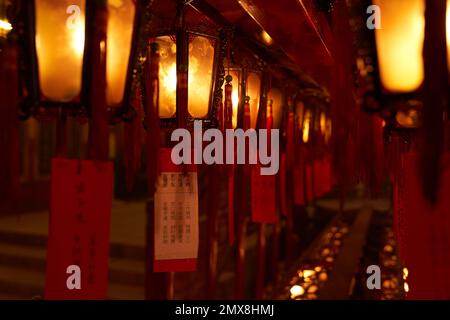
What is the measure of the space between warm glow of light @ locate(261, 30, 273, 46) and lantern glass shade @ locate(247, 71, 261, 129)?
1.01 feet

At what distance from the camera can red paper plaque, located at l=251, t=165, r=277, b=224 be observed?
12.5ft

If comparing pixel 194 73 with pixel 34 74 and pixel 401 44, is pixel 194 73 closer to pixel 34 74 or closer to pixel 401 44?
pixel 34 74

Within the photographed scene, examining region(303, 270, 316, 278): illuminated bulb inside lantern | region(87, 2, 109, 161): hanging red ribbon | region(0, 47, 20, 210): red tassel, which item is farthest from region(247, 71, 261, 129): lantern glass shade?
region(303, 270, 316, 278): illuminated bulb inside lantern

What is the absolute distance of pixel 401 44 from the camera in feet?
6.07

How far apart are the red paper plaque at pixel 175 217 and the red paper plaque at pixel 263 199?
4.27 feet

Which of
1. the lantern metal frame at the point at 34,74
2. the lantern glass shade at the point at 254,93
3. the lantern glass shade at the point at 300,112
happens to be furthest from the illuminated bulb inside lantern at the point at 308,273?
the lantern metal frame at the point at 34,74

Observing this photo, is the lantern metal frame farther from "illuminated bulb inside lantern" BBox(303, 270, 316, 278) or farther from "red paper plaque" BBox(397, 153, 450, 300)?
"illuminated bulb inside lantern" BBox(303, 270, 316, 278)

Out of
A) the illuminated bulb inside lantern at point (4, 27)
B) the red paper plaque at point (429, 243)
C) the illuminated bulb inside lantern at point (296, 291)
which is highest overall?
the illuminated bulb inside lantern at point (4, 27)

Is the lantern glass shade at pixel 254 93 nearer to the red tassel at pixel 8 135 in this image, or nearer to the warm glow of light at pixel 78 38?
the warm glow of light at pixel 78 38

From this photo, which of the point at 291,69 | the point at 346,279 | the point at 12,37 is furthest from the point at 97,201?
the point at 346,279

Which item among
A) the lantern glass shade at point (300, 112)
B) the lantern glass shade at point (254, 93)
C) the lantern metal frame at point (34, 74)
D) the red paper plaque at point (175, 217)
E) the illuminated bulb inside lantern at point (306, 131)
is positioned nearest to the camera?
the lantern metal frame at point (34, 74)

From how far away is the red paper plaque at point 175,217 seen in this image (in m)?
2.50

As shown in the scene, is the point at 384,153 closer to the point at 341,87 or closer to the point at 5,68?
the point at 341,87

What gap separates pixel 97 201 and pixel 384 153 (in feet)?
6.32
